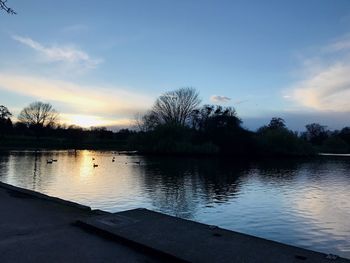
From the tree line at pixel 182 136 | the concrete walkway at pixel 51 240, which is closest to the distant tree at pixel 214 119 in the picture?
the tree line at pixel 182 136

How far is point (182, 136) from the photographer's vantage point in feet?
286

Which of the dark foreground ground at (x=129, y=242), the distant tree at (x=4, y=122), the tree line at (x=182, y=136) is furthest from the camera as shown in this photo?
the distant tree at (x=4, y=122)

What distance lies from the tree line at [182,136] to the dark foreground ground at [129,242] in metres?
76.1

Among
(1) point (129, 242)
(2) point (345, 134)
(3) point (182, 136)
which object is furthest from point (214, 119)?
(1) point (129, 242)

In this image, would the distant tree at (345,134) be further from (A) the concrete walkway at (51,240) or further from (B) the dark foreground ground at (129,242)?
(B) the dark foreground ground at (129,242)

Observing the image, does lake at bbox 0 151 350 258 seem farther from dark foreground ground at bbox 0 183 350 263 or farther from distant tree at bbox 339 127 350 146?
distant tree at bbox 339 127 350 146

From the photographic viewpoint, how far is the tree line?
87.4 metres

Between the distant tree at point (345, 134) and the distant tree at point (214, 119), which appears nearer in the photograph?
the distant tree at point (214, 119)

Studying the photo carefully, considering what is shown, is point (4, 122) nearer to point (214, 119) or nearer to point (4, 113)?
point (4, 113)

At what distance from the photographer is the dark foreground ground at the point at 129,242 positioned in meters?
6.10

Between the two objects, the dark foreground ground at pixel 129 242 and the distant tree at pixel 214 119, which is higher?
the distant tree at pixel 214 119

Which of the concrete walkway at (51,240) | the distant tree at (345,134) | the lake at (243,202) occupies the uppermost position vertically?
the distant tree at (345,134)

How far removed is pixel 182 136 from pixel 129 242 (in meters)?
80.2

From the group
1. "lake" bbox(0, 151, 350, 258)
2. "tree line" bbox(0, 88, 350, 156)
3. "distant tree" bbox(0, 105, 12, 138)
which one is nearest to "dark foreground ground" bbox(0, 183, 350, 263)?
"lake" bbox(0, 151, 350, 258)
